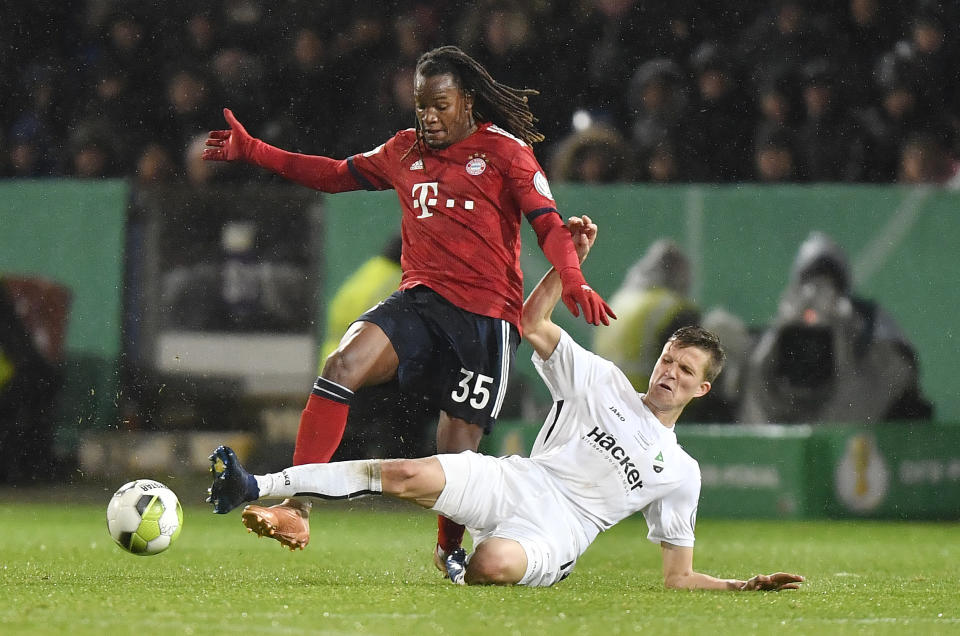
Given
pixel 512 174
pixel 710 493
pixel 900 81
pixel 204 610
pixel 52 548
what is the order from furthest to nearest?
pixel 900 81, pixel 710 493, pixel 52 548, pixel 512 174, pixel 204 610

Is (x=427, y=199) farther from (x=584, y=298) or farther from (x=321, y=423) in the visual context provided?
(x=321, y=423)

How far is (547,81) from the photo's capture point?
34.6ft

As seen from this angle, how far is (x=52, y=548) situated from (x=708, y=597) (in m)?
3.07

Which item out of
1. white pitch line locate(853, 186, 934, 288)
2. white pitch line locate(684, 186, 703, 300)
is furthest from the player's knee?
white pitch line locate(853, 186, 934, 288)

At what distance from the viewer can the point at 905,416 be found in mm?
9109

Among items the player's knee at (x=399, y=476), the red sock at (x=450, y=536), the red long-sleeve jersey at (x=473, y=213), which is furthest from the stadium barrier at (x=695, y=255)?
the player's knee at (x=399, y=476)

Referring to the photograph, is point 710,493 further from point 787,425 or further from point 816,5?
point 816,5

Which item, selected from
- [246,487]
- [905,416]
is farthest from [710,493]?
[246,487]

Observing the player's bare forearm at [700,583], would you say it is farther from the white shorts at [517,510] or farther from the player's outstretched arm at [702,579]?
the white shorts at [517,510]

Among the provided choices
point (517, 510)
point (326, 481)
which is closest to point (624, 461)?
point (517, 510)

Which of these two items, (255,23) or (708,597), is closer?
(708,597)

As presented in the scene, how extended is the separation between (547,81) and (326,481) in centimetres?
627

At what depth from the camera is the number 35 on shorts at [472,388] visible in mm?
5555

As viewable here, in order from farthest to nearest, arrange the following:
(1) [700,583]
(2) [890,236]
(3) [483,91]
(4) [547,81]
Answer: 1. (4) [547,81]
2. (2) [890,236]
3. (3) [483,91]
4. (1) [700,583]
